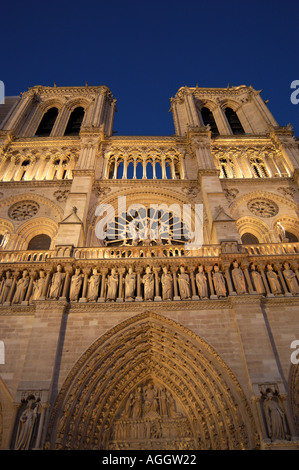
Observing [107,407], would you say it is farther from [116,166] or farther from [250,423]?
[116,166]

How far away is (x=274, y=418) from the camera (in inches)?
291

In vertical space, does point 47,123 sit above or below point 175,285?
above

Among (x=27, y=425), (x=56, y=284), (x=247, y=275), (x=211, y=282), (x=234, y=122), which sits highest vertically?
(x=234, y=122)

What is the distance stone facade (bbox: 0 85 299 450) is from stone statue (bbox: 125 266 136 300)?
31 mm

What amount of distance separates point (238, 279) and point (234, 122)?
44.9 ft

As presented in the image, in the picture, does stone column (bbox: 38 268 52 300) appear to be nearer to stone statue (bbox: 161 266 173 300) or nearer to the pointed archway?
the pointed archway

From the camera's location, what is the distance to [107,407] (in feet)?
28.0

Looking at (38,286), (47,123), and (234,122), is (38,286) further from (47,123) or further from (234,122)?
(234,122)

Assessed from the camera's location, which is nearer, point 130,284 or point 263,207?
point 130,284

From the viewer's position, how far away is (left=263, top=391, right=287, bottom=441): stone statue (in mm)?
7227

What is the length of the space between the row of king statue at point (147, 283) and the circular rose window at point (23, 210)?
3886 millimetres

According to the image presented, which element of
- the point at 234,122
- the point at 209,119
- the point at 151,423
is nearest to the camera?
the point at 151,423

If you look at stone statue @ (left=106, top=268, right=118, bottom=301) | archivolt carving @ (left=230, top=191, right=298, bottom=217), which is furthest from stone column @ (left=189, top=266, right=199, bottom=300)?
archivolt carving @ (left=230, top=191, right=298, bottom=217)

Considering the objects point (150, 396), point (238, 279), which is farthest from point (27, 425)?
point (238, 279)
